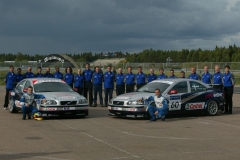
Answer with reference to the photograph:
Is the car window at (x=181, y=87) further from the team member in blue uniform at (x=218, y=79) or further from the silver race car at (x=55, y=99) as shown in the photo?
the silver race car at (x=55, y=99)

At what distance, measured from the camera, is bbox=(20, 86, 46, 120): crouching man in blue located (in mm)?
15765

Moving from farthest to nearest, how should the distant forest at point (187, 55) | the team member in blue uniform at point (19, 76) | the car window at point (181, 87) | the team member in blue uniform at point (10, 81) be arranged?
the distant forest at point (187, 55), the team member in blue uniform at point (19, 76), the team member in blue uniform at point (10, 81), the car window at point (181, 87)

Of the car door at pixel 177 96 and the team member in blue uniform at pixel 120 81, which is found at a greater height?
the team member in blue uniform at pixel 120 81

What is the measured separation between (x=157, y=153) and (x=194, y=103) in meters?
7.76

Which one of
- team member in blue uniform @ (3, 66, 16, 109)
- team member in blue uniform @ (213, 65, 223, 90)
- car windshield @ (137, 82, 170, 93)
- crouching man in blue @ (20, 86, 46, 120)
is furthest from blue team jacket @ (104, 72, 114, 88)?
crouching man in blue @ (20, 86, 46, 120)

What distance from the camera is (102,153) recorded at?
959cm

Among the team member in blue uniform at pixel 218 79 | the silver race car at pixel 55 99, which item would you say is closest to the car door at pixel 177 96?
the team member in blue uniform at pixel 218 79

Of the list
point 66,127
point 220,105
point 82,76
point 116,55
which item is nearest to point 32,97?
point 66,127

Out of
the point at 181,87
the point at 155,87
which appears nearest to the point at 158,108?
the point at 155,87

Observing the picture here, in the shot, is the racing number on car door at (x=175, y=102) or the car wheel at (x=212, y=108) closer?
the racing number on car door at (x=175, y=102)

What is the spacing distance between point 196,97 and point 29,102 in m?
5.88

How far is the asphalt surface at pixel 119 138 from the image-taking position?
9430mm

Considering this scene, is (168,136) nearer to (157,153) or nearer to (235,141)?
(235,141)

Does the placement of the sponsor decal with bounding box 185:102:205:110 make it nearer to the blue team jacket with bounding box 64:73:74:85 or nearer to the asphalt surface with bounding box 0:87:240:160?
the asphalt surface with bounding box 0:87:240:160
